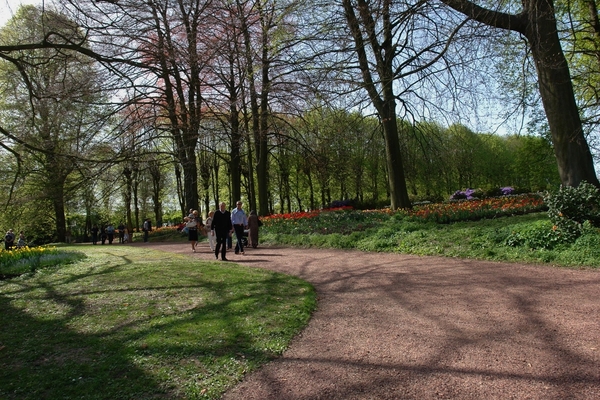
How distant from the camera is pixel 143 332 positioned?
4.44 meters

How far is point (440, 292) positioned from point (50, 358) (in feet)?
17.2

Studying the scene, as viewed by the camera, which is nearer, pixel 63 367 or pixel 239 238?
pixel 63 367

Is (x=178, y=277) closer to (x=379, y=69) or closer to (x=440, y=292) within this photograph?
(x=440, y=292)

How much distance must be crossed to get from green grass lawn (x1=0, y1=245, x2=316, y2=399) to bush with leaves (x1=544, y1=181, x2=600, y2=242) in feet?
18.7

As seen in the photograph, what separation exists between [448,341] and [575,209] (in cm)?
624

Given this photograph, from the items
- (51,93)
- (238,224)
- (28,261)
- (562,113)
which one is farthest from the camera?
(238,224)

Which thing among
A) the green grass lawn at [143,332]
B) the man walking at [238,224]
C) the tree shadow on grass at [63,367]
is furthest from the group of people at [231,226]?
the tree shadow on grass at [63,367]

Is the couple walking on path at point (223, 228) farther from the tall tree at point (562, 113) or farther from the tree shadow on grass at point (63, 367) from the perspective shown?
the tall tree at point (562, 113)

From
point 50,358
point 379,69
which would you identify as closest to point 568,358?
point 50,358

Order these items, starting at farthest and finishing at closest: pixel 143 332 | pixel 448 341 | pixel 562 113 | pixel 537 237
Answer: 1. pixel 562 113
2. pixel 537 237
3. pixel 143 332
4. pixel 448 341

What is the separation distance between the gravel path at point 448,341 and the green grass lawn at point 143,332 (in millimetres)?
365

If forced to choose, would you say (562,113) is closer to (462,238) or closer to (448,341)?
(462,238)

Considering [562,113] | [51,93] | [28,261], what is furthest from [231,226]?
[562,113]

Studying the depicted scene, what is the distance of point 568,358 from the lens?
3.56 meters
